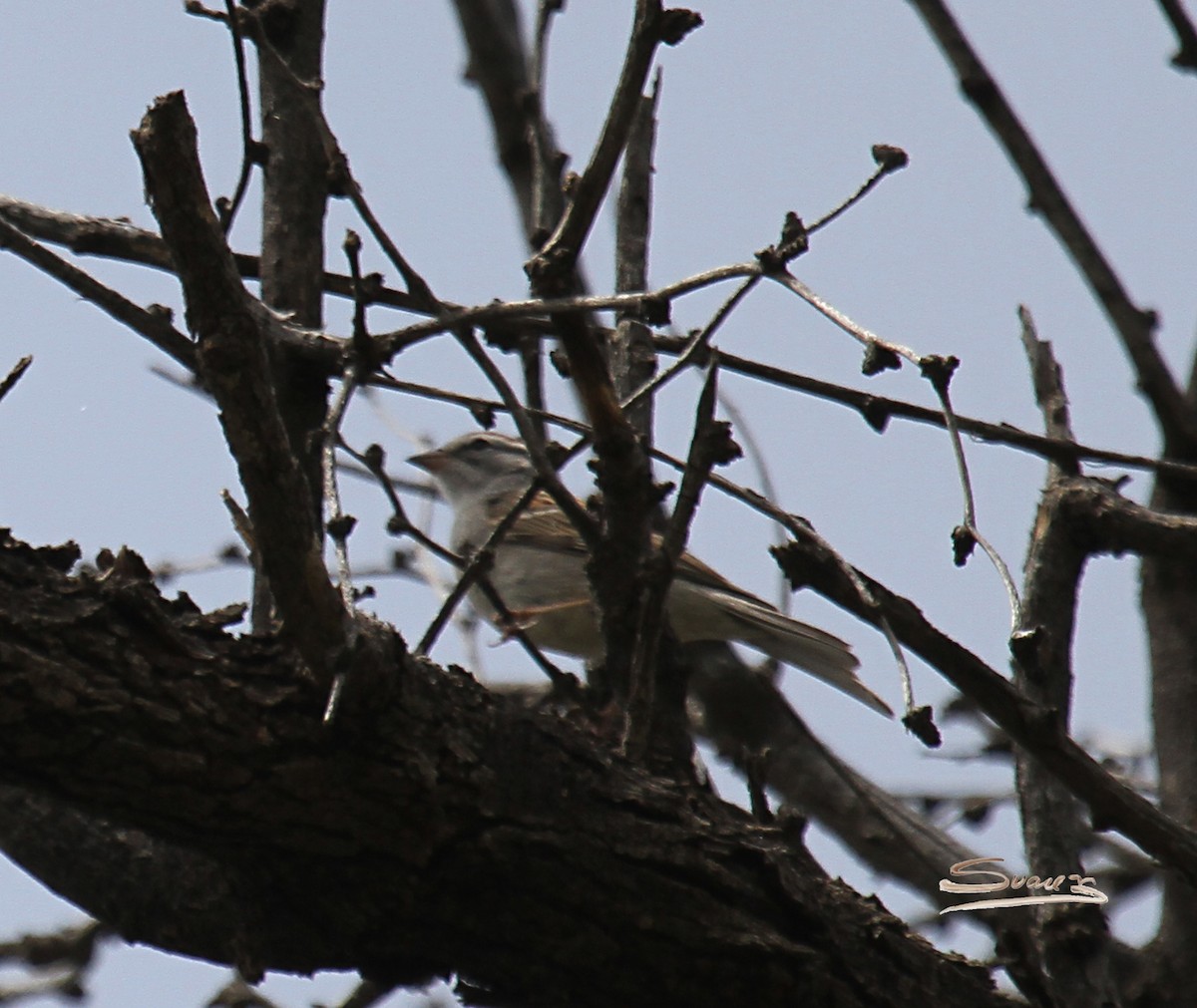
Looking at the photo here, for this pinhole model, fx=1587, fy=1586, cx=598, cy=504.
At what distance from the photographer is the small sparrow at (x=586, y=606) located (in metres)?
6.59

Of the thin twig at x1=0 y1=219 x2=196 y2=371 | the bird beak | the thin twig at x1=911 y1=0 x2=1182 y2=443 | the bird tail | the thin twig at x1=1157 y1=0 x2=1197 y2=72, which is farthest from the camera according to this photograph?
the bird beak

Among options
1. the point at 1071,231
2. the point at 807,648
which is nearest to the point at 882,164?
the point at 1071,231

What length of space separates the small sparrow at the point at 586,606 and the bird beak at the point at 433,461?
49 centimetres

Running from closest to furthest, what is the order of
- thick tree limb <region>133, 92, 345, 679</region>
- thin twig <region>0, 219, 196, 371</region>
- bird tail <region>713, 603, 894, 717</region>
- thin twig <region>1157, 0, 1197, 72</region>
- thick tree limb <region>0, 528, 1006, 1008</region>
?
thick tree limb <region>133, 92, 345, 679</region> → thick tree limb <region>0, 528, 1006, 1008</region> → thin twig <region>0, 219, 196, 371</region> → thin twig <region>1157, 0, 1197, 72</region> → bird tail <region>713, 603, 894, 717</region>

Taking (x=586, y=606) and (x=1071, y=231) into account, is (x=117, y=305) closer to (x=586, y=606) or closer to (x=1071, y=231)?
(x=1071, y=231)

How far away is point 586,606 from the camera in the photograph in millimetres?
6883

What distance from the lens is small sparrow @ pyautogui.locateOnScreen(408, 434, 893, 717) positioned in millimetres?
6590

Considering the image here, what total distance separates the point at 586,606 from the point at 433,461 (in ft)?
6.91

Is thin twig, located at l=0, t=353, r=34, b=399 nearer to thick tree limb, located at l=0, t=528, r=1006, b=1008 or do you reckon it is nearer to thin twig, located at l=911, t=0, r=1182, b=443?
thick tree limb, located at l=0, t=528, r=1006, b=1008

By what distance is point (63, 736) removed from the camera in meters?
2.56

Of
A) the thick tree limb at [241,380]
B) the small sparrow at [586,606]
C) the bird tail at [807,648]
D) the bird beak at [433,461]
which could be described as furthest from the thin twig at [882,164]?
the bird beak at [433,461]

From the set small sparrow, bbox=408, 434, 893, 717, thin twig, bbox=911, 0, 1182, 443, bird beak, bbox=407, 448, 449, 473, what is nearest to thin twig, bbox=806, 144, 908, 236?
thin twig, bbox=911, 0, 1182, 443

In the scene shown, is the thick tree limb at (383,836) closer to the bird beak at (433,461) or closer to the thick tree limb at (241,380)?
the thick tree limb at (241,380)

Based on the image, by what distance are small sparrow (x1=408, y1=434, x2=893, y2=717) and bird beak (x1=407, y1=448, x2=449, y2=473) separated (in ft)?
1.61
